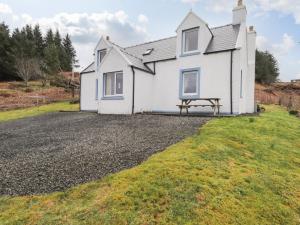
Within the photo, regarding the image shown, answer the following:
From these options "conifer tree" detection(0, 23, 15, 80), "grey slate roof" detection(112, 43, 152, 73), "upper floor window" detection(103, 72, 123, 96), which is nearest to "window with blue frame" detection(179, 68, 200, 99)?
"grey slate roof" detection(112, 43, 152, 73)

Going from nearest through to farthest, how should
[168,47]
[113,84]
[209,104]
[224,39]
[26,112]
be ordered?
[209,104] < [224,39] < [113,84] < [168,47] < [26,112]

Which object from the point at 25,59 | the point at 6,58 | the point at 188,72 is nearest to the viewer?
the point at 188,72

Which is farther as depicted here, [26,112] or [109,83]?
[26,112]

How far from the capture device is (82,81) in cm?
2186

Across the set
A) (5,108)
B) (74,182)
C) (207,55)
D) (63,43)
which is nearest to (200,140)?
(74,182)

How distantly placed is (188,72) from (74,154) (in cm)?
1115

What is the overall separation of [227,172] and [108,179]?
2.59 meters

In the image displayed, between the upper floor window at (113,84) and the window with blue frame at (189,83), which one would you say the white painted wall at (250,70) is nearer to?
the window with blue frame at (189,83)

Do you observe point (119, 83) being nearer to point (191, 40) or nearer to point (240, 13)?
point (191, 40)

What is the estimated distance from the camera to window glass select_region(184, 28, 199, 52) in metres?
→ 16.3

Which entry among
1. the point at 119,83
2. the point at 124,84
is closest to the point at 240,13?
the point at 124,84

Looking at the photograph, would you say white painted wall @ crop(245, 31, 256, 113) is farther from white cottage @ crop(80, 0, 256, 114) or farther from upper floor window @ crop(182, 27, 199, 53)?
upper floor window @ crop(182, 27, 199, 53)

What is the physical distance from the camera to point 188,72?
1623cm

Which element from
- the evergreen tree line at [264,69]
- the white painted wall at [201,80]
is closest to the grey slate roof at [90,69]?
the white painted wall at [201,80]
